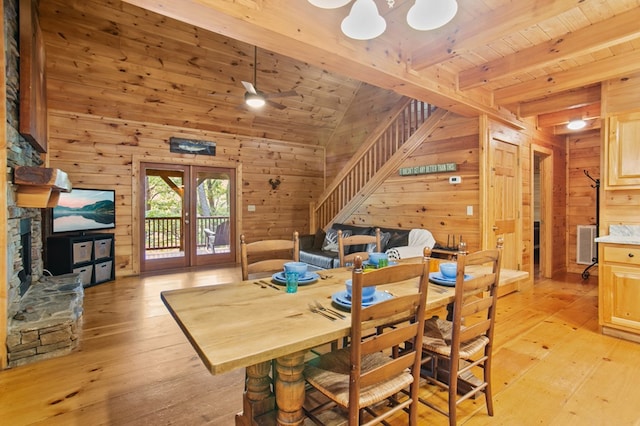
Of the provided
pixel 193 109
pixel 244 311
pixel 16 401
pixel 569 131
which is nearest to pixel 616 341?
pixel 244 311

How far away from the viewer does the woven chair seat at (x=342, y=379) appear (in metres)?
1.35

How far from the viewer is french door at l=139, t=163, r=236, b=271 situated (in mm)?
5980

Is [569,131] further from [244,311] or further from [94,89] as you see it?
[94,89]

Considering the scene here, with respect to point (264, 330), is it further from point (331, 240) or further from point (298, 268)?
point (331, 240)

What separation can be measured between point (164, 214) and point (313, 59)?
15.7ft

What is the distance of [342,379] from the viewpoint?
1452 millimetres

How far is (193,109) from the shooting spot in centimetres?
592

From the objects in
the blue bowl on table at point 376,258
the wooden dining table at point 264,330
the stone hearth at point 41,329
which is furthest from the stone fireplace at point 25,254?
the blue bowl on table at point 376,258

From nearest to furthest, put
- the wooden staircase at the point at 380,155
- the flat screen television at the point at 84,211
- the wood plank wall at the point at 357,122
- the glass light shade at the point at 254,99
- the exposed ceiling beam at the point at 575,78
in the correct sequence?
the exposed ceiling beam at the point at 575,78, the glass light shade at the point at 254,99, the flat screen television at the point at 84,211, the wooden staircase at the point at 380,155, the wood plank wall at the point at 357,122

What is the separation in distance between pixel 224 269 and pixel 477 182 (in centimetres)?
458

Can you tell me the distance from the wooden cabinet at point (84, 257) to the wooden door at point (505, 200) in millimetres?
5575

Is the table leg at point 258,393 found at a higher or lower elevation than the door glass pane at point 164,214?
lower

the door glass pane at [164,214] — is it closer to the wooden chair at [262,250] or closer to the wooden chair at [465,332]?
the wooden chair at [262,250]

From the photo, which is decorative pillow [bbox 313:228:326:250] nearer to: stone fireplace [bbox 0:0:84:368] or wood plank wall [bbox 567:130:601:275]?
stone fireplace [bbox 0:0:84:368]
